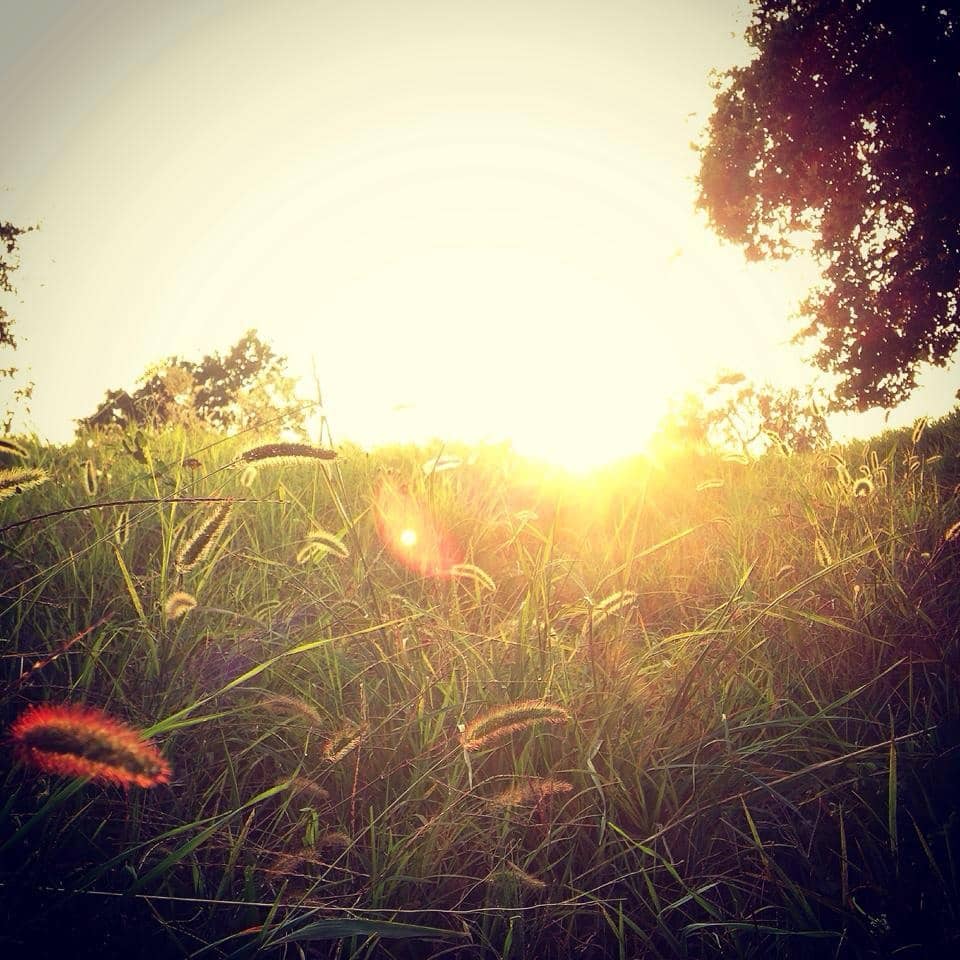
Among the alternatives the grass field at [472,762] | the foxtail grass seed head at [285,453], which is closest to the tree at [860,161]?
the grass field at [472,762]

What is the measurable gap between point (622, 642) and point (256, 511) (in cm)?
193

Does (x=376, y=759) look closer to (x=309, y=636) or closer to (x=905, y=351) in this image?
(x=309, y=636)

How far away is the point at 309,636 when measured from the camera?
1.75 metres

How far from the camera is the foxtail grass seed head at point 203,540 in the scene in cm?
131

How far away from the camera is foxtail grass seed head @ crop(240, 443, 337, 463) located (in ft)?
4.46

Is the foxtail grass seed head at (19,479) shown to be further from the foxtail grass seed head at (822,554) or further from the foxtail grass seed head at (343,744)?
the foxtail grass seed head at (822,554)

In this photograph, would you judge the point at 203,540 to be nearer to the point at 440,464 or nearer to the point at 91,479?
the point at 440,464

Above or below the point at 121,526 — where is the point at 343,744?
below

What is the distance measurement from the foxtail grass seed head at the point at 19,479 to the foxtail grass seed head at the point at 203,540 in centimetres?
37

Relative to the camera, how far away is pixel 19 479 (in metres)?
1.31

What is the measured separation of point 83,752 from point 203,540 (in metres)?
0.75

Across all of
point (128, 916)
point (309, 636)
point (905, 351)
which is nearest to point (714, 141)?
point (905, 351)

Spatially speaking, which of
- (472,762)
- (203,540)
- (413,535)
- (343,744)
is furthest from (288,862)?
(413,535)

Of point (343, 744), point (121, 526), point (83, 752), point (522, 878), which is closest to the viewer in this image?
point (83, 752)
